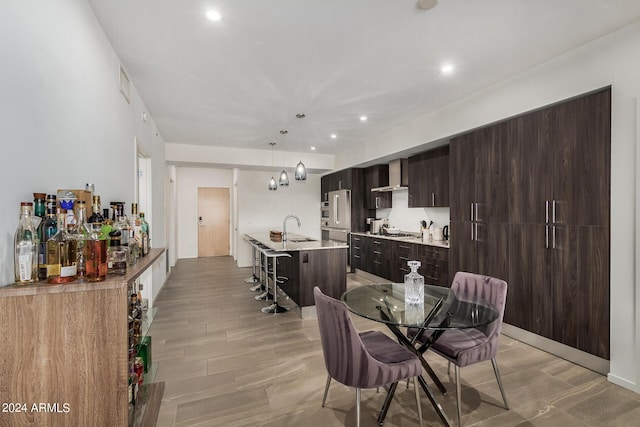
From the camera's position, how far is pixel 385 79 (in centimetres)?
317

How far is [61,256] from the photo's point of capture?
3.95ft

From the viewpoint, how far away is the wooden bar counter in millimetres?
1063

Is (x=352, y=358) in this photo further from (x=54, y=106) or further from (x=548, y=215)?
(x=548, y=215)

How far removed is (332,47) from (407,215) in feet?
13.1

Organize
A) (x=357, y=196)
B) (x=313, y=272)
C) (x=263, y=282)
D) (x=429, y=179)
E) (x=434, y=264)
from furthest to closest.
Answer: (x=357, y=196)
(x=263, y=282)
(x=429, y=179)
(x=434, y=264)
(x=313, y=272)

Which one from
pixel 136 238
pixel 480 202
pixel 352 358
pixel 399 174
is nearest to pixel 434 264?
pixel 480 202

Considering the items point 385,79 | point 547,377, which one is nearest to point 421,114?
point 385,79

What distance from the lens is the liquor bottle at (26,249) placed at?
1.14 metres

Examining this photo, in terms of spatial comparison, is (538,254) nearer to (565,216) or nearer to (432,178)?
(565,216)

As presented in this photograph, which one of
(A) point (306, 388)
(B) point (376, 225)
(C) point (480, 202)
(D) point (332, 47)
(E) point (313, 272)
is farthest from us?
(B) point (376, 225)

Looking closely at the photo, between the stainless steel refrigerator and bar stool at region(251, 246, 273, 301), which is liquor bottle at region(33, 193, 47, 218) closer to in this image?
bar stool at region(251, 246, 273, 301)

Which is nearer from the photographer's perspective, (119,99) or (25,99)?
(25,99)

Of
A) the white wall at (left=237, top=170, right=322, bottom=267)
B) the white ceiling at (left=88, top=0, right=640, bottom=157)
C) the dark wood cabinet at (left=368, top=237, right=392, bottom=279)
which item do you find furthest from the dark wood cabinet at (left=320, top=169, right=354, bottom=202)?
the white ceiling at (left=88, top=0, right=640, bottom=157)

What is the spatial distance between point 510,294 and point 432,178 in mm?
2149
